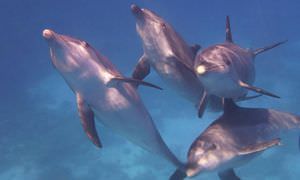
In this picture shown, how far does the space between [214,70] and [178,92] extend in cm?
160

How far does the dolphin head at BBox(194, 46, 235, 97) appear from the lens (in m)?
5.26

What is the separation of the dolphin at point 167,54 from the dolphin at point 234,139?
678 mm

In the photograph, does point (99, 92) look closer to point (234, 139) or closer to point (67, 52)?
point (67, 52)

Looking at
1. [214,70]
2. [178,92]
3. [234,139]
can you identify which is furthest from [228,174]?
[214,70]

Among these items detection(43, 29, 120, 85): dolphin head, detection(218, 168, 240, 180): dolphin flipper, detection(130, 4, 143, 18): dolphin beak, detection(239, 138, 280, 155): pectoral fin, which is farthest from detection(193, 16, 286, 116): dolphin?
detection(43, 29, 120, 85): dolphin head

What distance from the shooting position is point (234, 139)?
6.02 m

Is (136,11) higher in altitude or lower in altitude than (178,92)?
higher

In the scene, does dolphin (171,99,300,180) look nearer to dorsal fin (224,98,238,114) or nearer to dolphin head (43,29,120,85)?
dorsal fin (224,98,238,114)

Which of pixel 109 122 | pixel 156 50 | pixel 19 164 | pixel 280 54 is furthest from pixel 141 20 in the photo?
pixel 280 54

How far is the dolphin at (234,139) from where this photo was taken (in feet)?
18.2

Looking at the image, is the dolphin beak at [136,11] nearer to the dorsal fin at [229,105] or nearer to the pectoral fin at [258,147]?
the dorsal fin at [229,105]

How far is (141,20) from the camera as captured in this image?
6.56 m

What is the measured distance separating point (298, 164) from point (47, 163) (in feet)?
38.7

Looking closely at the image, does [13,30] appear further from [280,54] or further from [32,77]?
[280,54]
